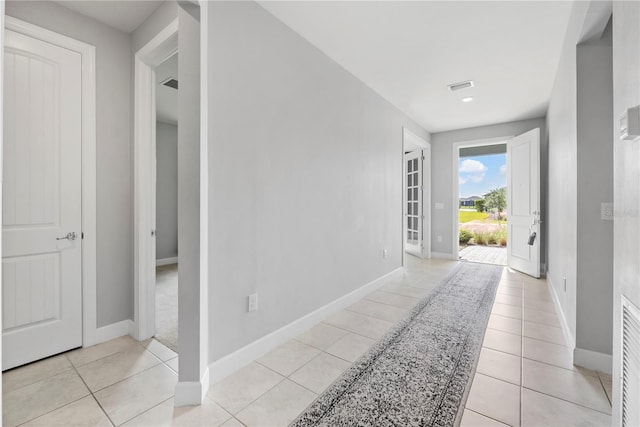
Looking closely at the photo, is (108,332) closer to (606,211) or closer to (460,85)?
(606,211)

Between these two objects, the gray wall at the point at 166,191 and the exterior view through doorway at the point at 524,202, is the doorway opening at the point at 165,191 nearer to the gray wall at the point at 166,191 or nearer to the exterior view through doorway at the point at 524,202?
the gray wall at the point at 166,191

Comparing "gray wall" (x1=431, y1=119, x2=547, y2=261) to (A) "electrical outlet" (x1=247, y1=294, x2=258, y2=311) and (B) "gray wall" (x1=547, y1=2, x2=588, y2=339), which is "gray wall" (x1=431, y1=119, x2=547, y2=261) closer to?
(B) "gray wall" (x1=547, y1=2, x2=588, y2=339)

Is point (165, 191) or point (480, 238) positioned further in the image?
point (480, 238)

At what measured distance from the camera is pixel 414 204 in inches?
247

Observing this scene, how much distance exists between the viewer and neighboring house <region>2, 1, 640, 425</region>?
168cm

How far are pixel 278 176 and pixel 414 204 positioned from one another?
4.56m

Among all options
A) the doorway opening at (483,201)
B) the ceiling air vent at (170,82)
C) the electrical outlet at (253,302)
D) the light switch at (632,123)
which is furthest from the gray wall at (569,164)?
the doorway opening at (483,201)

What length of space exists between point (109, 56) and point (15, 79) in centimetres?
65

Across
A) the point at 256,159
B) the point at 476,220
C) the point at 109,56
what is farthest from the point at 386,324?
the point at 476,220

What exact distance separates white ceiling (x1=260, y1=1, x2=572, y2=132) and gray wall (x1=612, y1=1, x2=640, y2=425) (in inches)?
51.9

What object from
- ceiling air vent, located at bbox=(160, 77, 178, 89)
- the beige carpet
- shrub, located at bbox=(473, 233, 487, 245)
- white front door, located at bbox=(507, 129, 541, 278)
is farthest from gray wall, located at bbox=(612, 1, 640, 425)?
shrub, located at bbox=(473, 233, 487, 245)

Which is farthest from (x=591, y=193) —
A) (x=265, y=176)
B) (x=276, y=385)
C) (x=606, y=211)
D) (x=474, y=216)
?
(x=474, y=216)

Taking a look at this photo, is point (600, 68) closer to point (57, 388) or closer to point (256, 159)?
point (256, 159)

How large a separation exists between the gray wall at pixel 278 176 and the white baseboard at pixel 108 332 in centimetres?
116
